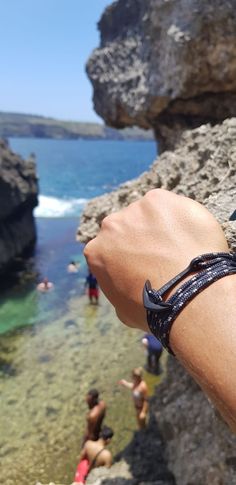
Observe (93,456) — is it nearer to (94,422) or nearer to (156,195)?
(94,422)

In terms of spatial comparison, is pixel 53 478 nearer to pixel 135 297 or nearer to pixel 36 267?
pixel 135 297

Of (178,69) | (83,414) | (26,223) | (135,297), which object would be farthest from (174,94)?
(26,223)

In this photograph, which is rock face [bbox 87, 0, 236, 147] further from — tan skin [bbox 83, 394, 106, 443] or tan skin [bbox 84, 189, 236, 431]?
tan skin [bbox 83, 394, 106, 443]

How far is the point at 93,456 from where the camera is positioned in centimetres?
945

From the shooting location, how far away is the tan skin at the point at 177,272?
1.86m

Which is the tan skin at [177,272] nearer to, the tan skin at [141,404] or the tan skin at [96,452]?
the tan skin at [96,452]

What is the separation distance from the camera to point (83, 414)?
1220 cm

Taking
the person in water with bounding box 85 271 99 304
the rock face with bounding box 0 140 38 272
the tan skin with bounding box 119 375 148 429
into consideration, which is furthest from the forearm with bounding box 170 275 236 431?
the rock face with bounding box 0 140 38 272

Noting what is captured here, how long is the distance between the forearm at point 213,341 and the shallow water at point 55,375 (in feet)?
30.0

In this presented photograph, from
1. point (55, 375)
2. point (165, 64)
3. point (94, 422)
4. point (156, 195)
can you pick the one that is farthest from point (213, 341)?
point (55, 375)

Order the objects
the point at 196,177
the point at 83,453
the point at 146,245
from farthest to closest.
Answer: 1. the point at 83,453
2. the point at 196,177
3. the point at 146,245

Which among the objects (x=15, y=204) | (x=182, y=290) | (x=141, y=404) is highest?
(x=182, y=290)

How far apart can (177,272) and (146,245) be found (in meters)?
0.31

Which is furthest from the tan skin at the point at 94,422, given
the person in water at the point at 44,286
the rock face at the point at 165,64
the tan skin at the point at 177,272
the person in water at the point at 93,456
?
the person in water at the point at 44,286
